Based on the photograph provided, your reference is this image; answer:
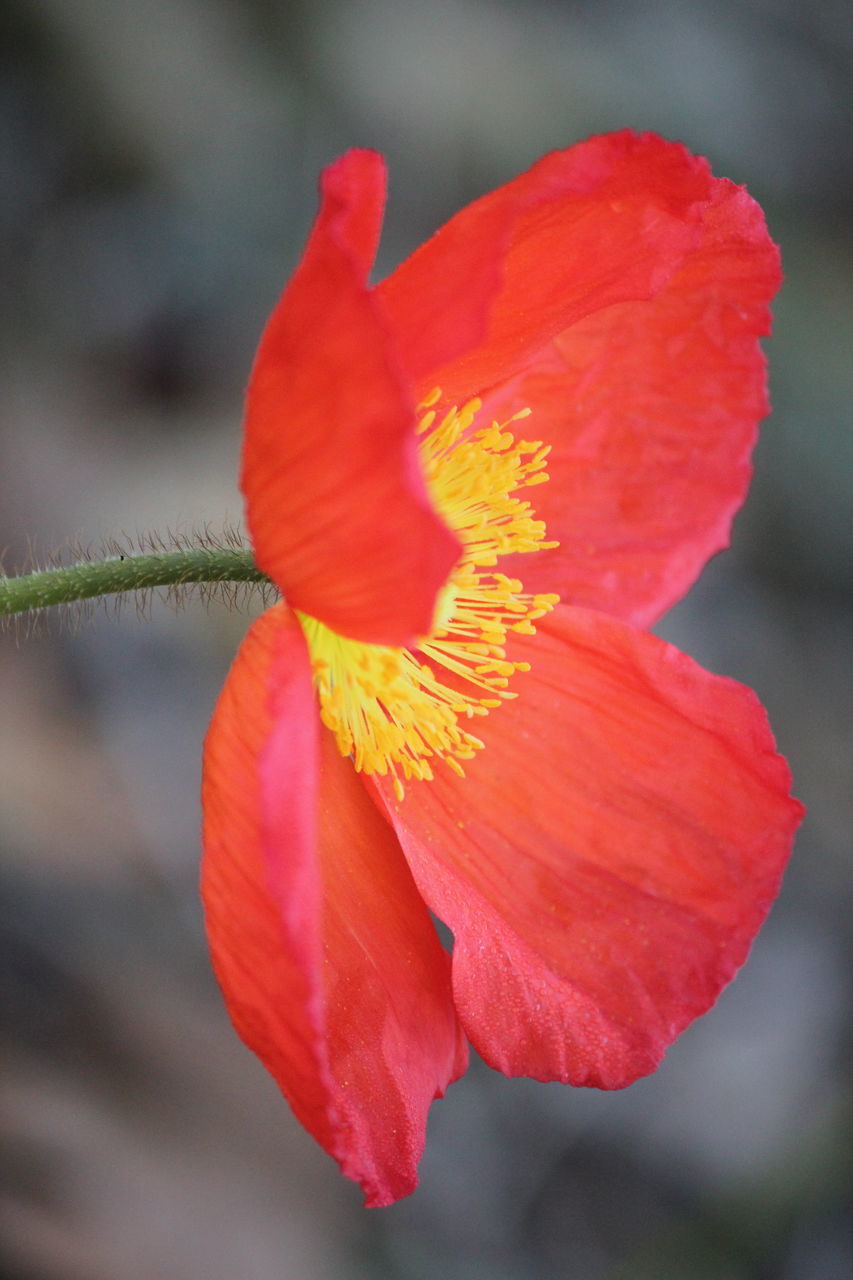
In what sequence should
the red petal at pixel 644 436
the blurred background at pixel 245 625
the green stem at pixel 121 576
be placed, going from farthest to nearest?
the blurred background at pixel 245 625 → the red petal at pixel 644 436 → the green stem at pixel 121 576

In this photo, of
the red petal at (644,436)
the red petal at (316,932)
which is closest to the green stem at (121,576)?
the red petal at (316,932)

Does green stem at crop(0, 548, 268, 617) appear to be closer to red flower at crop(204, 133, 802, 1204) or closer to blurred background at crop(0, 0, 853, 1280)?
red flower at crop(204, 133, 802, 1204)

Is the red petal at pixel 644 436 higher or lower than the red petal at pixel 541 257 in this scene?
lower

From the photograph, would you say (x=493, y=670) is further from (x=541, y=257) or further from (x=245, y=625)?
(x=245, y=625)

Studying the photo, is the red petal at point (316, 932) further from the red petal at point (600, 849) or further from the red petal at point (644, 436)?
the red petal at point (644, 436)

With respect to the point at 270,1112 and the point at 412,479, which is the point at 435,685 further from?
the point at 270,1112

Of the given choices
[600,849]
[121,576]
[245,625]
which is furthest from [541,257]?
[245,625]

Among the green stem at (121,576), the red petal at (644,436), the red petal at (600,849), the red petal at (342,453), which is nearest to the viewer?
the red petal at (342,453)

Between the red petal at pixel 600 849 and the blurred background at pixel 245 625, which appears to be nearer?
the red petal at pixel 600 849

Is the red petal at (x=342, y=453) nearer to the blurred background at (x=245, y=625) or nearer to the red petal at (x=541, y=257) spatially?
the red petal at (x=541, y=257)
